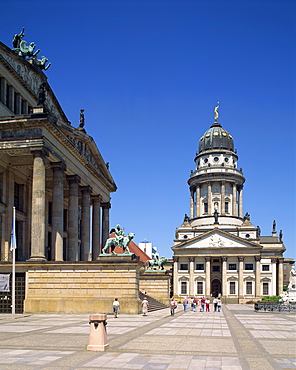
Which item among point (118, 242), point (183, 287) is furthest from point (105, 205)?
point (183, 287)

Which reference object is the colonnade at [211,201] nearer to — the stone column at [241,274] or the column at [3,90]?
the stone column at [241,274]

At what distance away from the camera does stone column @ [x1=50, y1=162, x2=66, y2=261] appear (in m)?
44.9

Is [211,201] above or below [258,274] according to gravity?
above

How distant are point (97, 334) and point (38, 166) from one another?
25.0 m

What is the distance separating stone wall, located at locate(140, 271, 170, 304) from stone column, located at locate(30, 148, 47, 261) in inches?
854

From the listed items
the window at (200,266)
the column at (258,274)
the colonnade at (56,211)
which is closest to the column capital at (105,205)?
the colonnade at (56,211)

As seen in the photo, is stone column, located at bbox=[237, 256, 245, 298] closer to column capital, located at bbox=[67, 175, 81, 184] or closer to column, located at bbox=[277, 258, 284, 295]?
column, located at bbox=[277, 258, 284, 295]

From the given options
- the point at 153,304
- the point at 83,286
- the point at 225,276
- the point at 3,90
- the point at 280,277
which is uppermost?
the point at 3,90

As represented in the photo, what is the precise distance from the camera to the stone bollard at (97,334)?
18.3m

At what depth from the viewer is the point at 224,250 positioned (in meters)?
124

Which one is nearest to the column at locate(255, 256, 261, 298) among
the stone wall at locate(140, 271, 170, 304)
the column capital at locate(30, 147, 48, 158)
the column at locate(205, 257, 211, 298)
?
the column at locate(205, 257, 211, 298)

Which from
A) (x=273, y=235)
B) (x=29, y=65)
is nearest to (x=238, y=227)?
(x=273, y=235)

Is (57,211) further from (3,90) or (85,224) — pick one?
(3,90)

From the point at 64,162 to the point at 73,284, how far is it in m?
12.6
